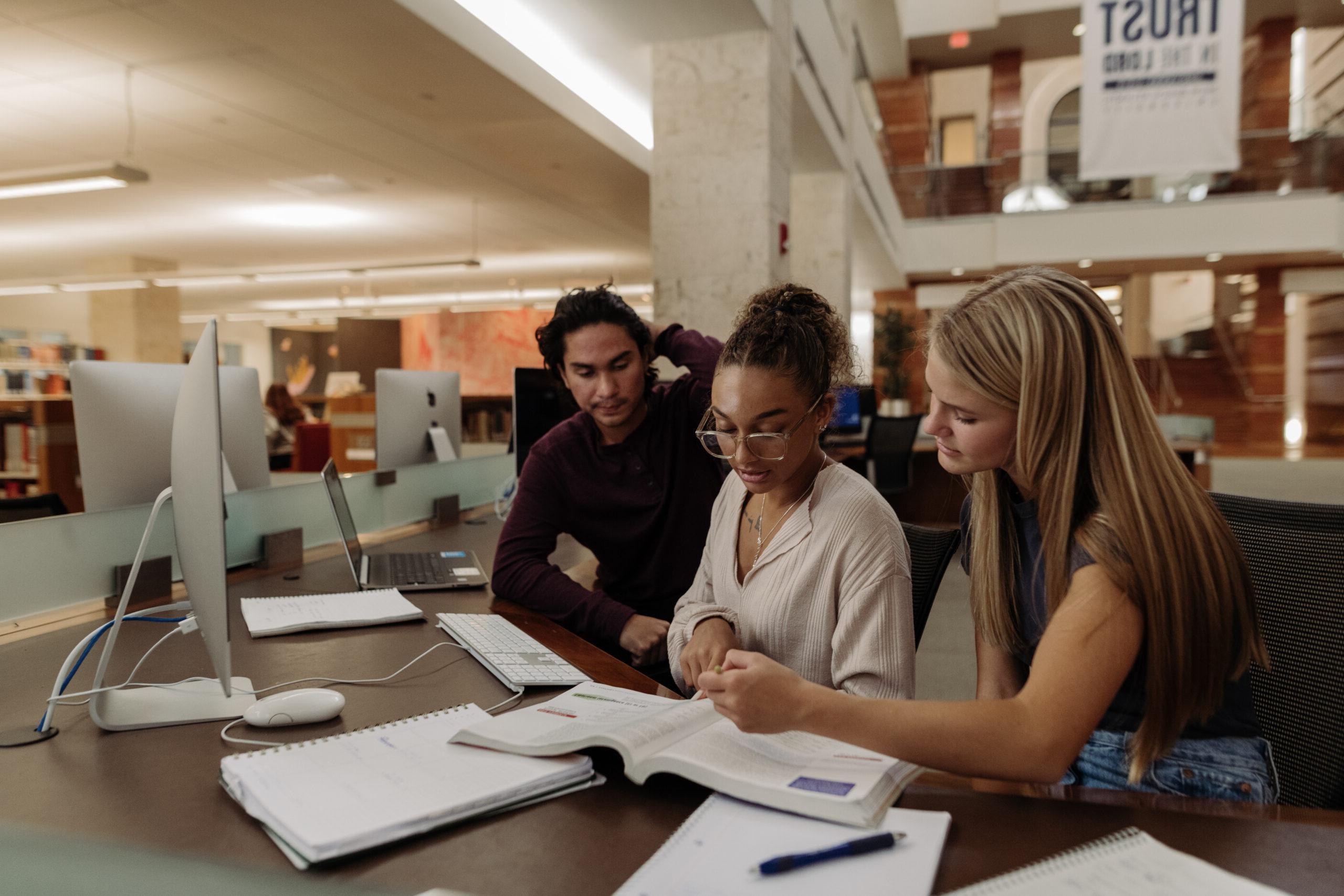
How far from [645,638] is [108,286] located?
37.7 feet

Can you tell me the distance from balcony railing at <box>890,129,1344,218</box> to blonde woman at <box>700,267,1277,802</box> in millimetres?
11349

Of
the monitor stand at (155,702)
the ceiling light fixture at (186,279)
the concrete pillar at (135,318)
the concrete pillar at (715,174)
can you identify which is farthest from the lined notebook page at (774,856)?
the concrete pillar at (135,318)

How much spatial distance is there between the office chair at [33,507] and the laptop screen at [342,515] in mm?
916

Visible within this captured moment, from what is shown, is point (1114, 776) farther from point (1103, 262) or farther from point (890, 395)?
point (1103, 262)

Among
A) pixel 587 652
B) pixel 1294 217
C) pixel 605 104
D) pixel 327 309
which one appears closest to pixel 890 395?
pixel 1294 217

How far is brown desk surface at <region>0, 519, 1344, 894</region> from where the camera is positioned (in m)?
0.86

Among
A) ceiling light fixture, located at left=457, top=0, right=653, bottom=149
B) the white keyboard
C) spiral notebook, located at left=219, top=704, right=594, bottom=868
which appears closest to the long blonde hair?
spiral notebook, located at left=219, top=704, right=594, bottom=868

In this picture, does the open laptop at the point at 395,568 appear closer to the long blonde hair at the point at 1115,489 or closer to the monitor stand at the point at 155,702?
the monitor stand at the point at 155,702

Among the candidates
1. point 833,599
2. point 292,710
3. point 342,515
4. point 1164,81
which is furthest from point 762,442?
point 1164,81

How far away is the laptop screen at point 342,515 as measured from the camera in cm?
216

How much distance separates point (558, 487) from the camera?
2154mm

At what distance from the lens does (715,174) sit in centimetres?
470

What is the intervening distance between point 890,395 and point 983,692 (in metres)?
12.2

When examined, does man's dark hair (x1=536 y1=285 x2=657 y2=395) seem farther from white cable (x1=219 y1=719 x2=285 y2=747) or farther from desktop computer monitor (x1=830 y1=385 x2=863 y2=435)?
desktop computer monitor (x1=830 y1=385 x2=863 y2=435)
